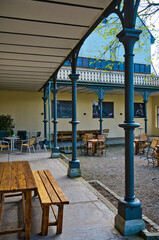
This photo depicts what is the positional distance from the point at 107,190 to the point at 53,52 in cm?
333

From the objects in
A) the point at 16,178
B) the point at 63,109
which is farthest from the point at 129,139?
the point at 63,109

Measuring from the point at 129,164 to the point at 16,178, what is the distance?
1.45 m

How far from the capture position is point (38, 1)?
282cm

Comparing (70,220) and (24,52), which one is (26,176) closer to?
(70,220)

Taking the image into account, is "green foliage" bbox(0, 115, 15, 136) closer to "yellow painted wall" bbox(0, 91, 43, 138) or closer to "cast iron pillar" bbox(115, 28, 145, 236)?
"yellow painted wall" bbox(0, 91, 43, 138)

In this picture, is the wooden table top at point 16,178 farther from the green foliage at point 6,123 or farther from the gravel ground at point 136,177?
the green foliage at point 6,123

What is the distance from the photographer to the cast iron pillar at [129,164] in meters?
2.55

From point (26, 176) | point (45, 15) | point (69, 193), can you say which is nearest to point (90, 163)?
point (69, 193)

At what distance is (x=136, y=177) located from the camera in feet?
19.2

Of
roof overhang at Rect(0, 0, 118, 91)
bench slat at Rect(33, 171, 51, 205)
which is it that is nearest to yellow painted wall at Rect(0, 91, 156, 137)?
roof overhang at Rect(0, 0, 118, 91)

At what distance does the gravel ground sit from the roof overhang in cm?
328

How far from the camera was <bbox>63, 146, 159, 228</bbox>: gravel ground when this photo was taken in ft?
13.2

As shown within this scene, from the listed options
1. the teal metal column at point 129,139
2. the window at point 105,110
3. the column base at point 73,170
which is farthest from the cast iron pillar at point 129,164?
the window at point 105,110

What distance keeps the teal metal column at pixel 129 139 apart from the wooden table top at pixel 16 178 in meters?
1.15
